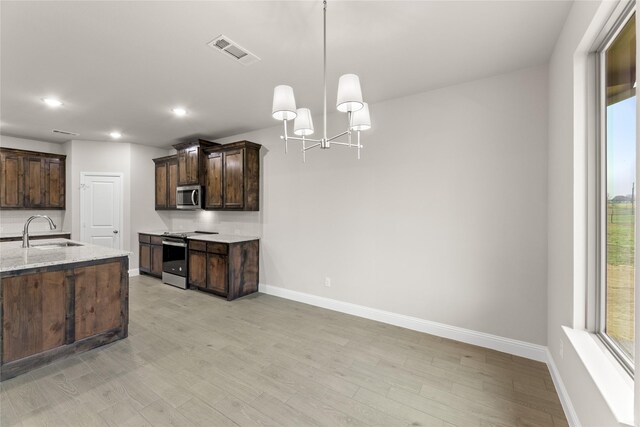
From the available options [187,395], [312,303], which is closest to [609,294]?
[187,395]

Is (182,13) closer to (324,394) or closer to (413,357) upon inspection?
(324,394)

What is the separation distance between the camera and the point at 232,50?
2449mm

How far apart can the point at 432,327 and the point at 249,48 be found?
339cm

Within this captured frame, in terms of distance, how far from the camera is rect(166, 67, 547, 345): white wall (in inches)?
107

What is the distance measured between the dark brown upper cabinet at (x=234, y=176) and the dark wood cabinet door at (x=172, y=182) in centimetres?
107

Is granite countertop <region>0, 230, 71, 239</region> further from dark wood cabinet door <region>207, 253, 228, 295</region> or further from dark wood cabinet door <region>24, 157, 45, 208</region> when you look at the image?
dark wood cabinet door <region>207, 253, 228, 295</region>

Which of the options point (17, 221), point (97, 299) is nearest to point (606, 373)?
point (97, 299)

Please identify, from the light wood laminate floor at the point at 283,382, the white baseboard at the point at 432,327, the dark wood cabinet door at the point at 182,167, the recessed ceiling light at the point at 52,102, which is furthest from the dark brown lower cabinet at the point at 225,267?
the recessed ceiling light at the point at 52,102

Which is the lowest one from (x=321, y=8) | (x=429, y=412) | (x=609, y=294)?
(x=429, y=412)

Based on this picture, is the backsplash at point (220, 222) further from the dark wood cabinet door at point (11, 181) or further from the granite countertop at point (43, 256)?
the dark wood cabinet door at point (11, 181)

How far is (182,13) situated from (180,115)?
2.39 m

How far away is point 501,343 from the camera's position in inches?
110

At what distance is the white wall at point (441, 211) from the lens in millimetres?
2709

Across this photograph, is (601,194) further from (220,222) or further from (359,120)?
(220,222)
